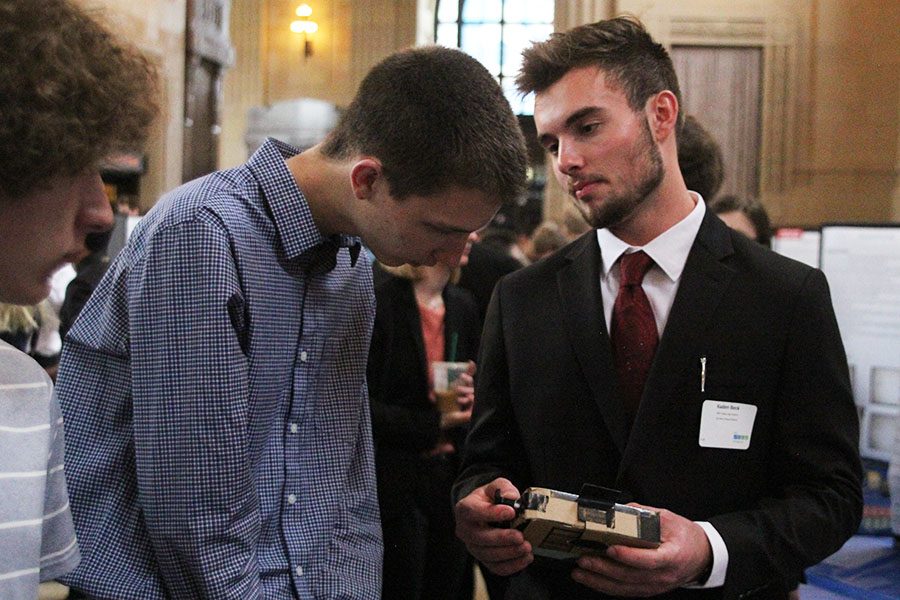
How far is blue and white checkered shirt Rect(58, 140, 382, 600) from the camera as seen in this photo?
4.20ft

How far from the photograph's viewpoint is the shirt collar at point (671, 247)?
1783 millimetres

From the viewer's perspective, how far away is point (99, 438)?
4.48 feet

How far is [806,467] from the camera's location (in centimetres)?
164

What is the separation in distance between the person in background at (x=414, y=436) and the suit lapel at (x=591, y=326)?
121 centimetres

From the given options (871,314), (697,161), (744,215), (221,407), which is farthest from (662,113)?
(871,314)

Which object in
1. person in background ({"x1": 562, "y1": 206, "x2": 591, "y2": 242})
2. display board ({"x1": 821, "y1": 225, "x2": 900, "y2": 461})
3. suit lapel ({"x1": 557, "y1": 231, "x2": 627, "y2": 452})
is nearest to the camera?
suit lapel ({"x1": 557, "y1": 231, "x2": 627, "y2": 452})

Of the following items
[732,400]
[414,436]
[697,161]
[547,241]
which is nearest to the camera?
[732,400]

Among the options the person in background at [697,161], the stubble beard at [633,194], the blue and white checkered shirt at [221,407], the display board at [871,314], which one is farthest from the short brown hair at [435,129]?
the display board at [871,314]

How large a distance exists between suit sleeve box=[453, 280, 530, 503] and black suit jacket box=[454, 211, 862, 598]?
4 cm

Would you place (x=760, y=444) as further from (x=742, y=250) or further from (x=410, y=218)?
(x=410, y=218)

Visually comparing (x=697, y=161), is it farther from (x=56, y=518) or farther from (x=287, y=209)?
(x=56, y=518)

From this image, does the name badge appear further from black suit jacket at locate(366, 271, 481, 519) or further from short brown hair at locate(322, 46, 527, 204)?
black suit jacket at locate(366, 271, 481, 519)

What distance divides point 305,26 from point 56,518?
59.6 ft

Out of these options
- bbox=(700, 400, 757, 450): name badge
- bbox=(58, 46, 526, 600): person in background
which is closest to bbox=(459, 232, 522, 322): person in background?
bbox=(700, 400, 757, 450): name badge
